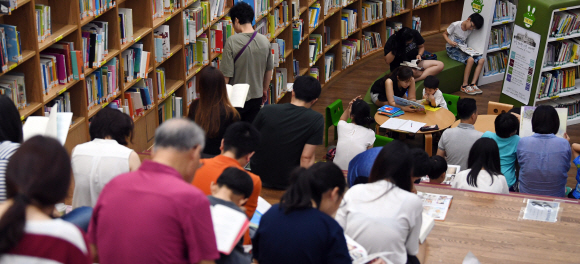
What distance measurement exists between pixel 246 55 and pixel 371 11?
430 centimetres

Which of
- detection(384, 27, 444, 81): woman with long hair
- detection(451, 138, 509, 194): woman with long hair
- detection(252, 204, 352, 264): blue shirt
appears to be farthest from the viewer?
detection(384, 27, 444, 81): woman with long hair

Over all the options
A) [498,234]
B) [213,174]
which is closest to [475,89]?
[498,234]

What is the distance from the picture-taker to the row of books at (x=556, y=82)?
299 inches

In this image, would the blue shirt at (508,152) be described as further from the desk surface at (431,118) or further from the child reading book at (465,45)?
the child reading book at (465,45)

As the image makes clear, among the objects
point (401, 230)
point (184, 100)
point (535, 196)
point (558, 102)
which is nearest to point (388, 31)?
point (558, 102)

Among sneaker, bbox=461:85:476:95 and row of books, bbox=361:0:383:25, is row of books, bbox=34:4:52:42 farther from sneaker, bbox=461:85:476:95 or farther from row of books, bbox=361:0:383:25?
sneaker, bbox=461:85:476:95

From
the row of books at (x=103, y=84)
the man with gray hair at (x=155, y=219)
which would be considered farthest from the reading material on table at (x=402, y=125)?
the man with gray hair at (x=155, y=219)

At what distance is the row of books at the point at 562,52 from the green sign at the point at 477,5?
1469mm

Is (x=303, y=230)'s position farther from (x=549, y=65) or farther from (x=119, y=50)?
(x=549, y=65)

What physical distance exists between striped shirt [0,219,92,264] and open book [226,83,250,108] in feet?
9.75

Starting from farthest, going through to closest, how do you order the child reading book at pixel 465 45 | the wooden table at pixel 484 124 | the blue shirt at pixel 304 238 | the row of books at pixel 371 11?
the row of books at pixel 371 11 → the child reading book at pixel 465 45 → the wooden table at pixel 484 124 → the blue shirt at pixel 304 238

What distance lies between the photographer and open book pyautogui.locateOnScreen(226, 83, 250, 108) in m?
4.70

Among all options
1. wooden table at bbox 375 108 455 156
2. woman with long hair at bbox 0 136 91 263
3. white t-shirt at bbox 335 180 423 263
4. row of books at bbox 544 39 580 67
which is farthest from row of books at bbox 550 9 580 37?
woman with long hair at bbox 0 136 91 263

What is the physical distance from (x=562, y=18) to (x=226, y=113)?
5025mm
